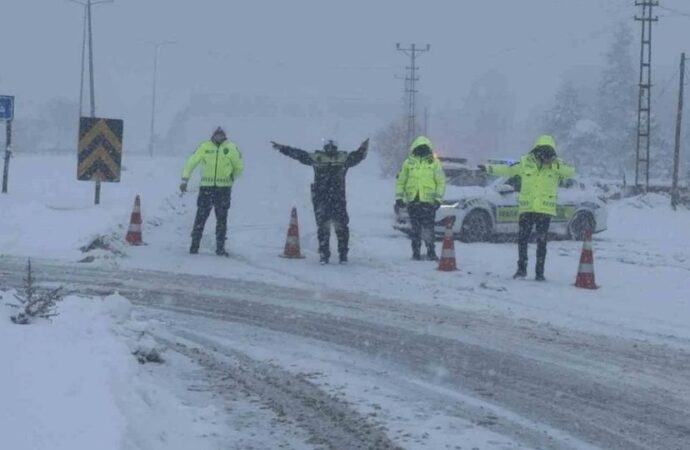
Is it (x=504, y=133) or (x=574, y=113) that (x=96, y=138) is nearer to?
(x=574, y=113)

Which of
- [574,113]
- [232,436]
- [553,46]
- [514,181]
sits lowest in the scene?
[232,436]

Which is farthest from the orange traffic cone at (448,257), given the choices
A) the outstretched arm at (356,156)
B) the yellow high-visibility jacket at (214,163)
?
the yellow high-visibility jacket at (214,163)

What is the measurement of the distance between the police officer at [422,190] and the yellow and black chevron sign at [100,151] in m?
5.80

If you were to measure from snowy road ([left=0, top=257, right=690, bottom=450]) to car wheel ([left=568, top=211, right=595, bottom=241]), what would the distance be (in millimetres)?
11690

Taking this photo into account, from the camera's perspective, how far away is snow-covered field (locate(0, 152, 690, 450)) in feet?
22.8

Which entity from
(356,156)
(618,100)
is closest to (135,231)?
(356,156)

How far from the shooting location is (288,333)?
1114 centimetres

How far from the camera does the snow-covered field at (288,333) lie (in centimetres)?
694

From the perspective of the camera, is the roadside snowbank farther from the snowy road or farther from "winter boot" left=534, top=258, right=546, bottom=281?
"winter boot" left=534, top=258, right=546, bottom=281

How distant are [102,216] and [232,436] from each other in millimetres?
15223

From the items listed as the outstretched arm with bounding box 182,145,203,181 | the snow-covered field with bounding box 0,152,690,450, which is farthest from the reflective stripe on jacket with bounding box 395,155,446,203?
the outstretched arm with bounding box 182,145,203,181

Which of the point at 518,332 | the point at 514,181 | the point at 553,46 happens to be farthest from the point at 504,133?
the point at 518,332

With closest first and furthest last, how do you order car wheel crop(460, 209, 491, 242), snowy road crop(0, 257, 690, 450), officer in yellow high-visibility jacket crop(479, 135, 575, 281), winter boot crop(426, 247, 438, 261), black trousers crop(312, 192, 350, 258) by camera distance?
1. snowy road crop(0, 257, 690, 450)
2. officer in yellow high-visibility jacket crop(479, 135, 575, 281)
3. black trousers crop(312, 192, 350, 258)
4. winter boot crop(426, 247, 438, 261)
5. car wheel crop(460, 209, 491, 242)

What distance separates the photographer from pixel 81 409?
243 inches
